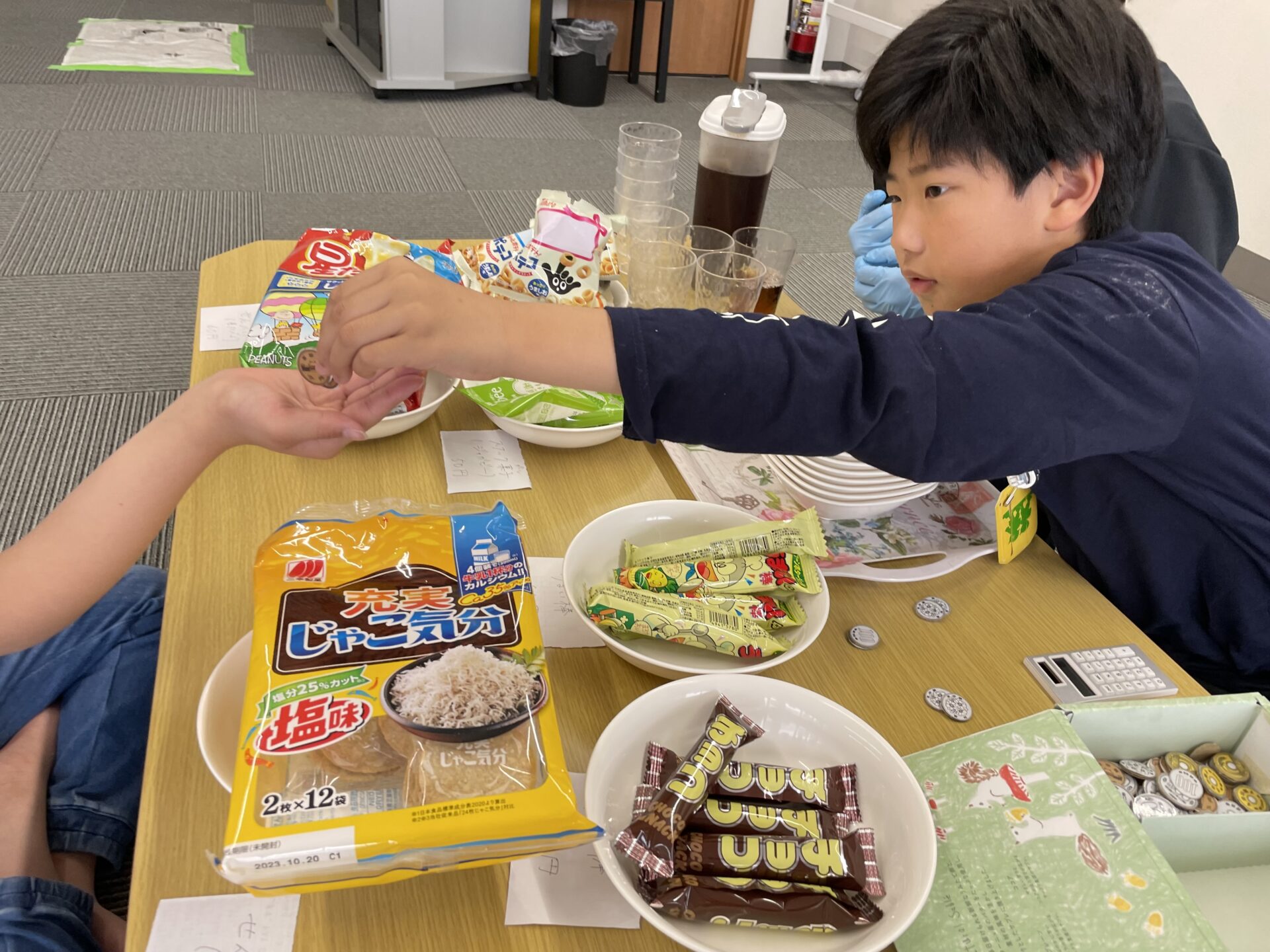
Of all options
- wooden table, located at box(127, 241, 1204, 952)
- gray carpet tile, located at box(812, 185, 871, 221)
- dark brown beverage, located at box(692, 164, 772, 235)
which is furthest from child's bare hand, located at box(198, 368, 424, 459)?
gray carpet tile, located at box(812, 185, 871, 221)

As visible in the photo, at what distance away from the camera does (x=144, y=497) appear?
2.33 ft

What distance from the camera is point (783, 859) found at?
0.53 meters

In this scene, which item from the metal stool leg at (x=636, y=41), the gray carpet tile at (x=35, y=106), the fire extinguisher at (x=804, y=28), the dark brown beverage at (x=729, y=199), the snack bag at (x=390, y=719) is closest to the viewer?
the snack bag at (x=390, y=719)

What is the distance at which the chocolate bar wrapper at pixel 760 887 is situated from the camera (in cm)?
52

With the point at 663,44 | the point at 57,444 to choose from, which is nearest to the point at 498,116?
the point at 663,44

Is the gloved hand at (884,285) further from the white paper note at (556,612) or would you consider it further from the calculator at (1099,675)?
the white paper note at (556,612)

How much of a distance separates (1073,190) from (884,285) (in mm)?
438

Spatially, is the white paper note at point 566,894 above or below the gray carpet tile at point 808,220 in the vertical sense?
above

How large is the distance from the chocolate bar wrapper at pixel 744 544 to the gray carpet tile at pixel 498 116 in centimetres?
310

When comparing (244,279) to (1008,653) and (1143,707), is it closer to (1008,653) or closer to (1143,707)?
(1008,653)

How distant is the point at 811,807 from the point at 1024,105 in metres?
0.63

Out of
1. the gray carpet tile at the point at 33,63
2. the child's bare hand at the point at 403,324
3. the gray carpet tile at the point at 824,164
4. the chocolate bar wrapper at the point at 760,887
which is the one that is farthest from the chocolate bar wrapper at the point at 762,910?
the gray carpet tile at the point at 33,63

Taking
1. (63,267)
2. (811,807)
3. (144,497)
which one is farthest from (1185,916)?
(63,267)

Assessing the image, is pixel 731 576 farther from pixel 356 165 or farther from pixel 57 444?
pixel 356 165
